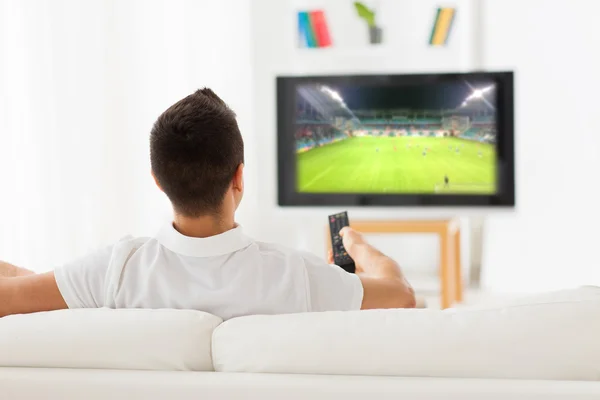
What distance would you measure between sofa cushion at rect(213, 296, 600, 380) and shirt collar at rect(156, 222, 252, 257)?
232 mm

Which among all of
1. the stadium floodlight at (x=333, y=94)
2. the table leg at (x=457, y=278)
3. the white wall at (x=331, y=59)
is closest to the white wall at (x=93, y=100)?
the white wall at (x=331, y=59)

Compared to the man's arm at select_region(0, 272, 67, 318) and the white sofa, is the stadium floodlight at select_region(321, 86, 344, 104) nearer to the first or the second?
the man's arm at select_region(0, 272, 67, 318)

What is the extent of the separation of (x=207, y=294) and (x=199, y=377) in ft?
0.74

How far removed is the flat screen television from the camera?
3.85 metres

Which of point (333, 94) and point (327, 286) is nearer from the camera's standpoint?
point (327, 286)

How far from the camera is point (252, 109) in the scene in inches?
185

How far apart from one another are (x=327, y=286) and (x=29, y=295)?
45 centimetres

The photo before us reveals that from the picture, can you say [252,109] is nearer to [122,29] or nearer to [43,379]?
[122,29]

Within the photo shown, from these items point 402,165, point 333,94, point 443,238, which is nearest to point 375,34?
point 333,94

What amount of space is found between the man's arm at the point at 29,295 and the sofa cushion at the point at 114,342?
0.48 ft

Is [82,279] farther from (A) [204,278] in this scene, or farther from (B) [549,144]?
(B) [549,144]

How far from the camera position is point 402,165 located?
3.91 m

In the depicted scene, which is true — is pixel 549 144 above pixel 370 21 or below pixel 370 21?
below

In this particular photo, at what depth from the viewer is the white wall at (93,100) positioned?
3553mm
